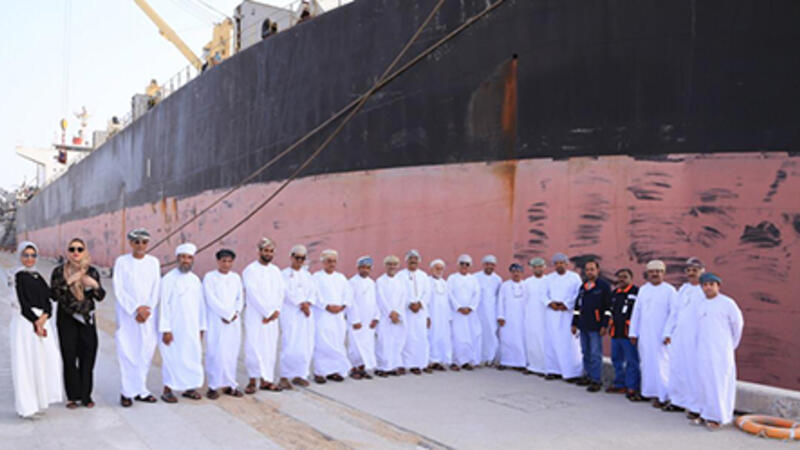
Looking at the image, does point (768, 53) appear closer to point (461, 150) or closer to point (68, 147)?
point (461, 150)

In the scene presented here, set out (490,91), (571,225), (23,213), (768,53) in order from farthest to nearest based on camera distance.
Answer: (23,213)
(490,91)
(571,225)
(768,53)

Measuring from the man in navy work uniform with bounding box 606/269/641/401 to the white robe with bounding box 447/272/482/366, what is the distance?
1.70m

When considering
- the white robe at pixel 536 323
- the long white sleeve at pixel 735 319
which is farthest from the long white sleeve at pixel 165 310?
the long white sleeve at pixel 735 319

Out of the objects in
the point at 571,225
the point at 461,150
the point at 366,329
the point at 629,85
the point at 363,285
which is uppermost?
the point at 629,85

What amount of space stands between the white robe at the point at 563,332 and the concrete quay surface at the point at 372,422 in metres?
0.39

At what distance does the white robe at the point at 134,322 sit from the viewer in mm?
5164

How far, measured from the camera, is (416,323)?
697 cm

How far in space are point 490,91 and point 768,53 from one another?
10.6 ft

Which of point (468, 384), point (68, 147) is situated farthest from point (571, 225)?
point (68, 147)

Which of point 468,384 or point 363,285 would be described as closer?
point 468,384

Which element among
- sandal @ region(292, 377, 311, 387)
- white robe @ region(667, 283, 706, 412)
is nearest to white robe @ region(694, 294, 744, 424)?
white robe @ region(667, 283, 706, 412)

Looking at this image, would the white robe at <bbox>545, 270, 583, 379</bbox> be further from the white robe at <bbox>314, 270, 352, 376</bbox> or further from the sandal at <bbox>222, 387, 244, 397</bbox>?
the sandal at <bbox>222, 387, 244, 397</bbox>

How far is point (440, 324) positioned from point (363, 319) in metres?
1.01

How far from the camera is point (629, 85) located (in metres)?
7.05
